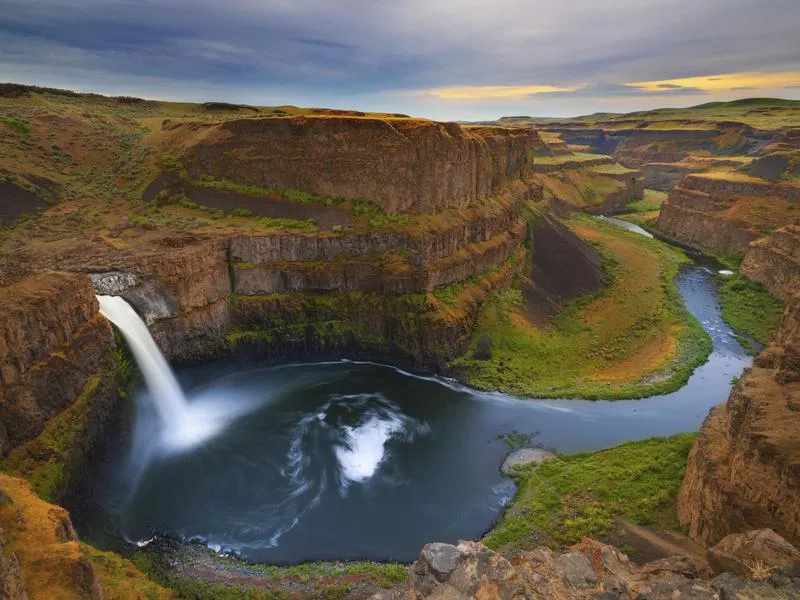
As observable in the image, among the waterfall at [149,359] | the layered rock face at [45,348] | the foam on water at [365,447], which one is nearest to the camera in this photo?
the layered rock face at [45,348]

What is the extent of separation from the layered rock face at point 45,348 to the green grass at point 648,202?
9968cm

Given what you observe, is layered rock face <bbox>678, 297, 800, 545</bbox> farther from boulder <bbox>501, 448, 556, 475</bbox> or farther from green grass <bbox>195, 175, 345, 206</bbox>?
green grass <bbox>195, 175, 345, 206</bbox>

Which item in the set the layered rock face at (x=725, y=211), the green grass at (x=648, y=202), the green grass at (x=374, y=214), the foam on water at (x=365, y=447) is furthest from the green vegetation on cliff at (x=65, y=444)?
the green grass at (x=648, y=202)

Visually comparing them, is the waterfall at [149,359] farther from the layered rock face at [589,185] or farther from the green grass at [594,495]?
the layered rock face at [589,185]

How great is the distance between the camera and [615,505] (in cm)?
2127

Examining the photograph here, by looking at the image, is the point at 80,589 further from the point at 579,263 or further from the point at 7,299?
the point at 579,263

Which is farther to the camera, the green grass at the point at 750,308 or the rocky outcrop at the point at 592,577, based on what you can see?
the green grass at the point at 750,308

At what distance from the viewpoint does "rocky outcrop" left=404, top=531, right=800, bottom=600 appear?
35.0ft

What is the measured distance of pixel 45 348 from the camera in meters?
24.1

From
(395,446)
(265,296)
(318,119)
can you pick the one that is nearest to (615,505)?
(395,446)

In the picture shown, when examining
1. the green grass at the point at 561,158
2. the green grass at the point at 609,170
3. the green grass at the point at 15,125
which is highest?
the green grass at the point at 15,125

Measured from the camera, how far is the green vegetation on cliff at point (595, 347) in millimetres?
36406

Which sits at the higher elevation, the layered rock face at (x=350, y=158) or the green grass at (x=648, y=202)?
the layered rock face at (x=350, y=158)

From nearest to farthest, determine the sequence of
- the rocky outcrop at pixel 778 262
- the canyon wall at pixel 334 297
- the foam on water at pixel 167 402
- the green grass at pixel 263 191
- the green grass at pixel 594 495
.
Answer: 1. the green grass at pixel 594 495
2. the foam on water at pixel 167 402
3. the canyon wall at pixel 334 297
4. the green grass at pixel 263 191
5. the rocky outcrop at pixel 778 262
